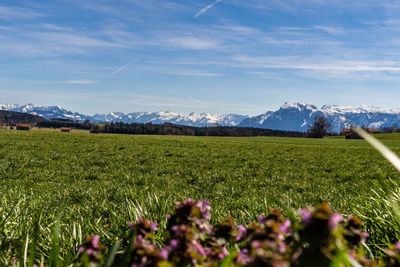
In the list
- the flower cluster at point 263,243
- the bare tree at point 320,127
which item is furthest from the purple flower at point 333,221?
the bare tree at point 320,127

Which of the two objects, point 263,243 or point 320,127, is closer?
point 263,243

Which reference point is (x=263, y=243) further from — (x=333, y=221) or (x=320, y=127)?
(x=320, y=127)

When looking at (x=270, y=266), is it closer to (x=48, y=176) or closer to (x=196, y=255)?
(x=196, y=255)

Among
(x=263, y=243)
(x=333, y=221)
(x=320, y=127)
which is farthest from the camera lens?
(x=320, y=127)

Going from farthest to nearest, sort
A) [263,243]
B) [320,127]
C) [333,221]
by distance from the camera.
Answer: [320,127]
[263,243]
[333,221]

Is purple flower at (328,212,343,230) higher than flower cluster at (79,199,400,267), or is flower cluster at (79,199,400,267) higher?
purple flower at (328,212,343,230)

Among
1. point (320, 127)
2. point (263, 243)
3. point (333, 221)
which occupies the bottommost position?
point (263, 243)

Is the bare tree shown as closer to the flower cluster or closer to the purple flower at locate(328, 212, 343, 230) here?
the flower cluster

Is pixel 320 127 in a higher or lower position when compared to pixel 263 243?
higher

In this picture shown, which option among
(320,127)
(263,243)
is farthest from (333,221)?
(320,127)

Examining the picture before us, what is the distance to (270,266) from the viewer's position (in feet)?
3.32

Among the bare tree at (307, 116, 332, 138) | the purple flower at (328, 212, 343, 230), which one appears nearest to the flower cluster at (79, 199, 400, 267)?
the purple flower at (328, 212, 343, 230)

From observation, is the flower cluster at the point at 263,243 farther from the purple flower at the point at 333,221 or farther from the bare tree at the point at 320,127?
the bare tree at the point at 320,127

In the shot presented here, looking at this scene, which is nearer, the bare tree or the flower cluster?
the flower cluster
